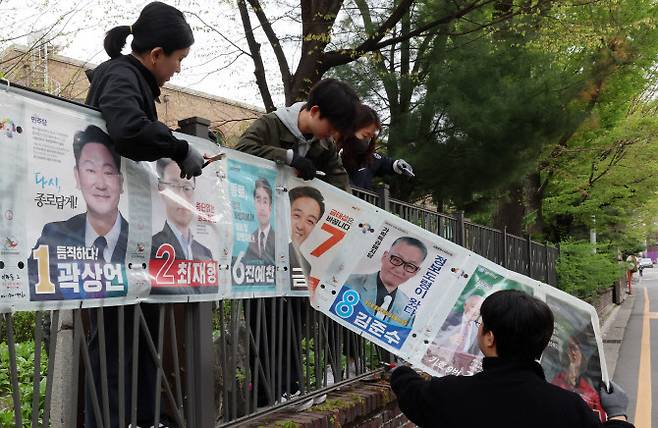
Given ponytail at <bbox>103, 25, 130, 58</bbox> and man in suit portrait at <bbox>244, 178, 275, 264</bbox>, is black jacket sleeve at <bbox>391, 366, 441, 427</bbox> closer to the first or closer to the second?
man in suit portrait at <bbox>244, 178, 275, 264</bbox>

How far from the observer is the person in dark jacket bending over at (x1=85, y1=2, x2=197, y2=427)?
2.25 meters

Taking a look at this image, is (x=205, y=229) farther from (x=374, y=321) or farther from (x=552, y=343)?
(x=552, y=343)

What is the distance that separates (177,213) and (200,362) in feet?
2.14

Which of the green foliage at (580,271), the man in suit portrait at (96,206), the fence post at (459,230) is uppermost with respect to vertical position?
the man in suit portrait at (96,206)

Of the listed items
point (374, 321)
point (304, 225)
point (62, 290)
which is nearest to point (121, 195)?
point (62, 290)

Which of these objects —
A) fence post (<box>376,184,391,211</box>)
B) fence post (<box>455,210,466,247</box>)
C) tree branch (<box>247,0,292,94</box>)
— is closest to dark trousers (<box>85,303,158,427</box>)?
fence post (<box>376,184,391,211</box>)

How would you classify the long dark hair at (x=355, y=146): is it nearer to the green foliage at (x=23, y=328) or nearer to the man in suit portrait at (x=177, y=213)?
the man in suit portrait at (x=177, y=213)

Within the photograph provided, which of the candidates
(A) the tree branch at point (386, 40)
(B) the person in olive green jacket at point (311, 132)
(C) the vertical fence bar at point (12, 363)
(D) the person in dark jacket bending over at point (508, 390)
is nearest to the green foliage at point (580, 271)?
(A) the tree branch at point (386, 40)

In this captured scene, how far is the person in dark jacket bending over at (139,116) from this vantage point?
7.38 feet

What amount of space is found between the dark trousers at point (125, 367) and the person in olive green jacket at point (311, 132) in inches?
43.7

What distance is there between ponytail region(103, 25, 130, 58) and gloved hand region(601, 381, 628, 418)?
2.36m

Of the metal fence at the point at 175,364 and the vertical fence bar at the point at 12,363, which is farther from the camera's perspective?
the metal fence at the point at 175,364

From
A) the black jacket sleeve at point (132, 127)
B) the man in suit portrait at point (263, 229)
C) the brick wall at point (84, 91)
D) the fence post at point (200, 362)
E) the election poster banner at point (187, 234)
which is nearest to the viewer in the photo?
the black jacket sleeve at point (132, 127)

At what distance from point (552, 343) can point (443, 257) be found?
72cm
